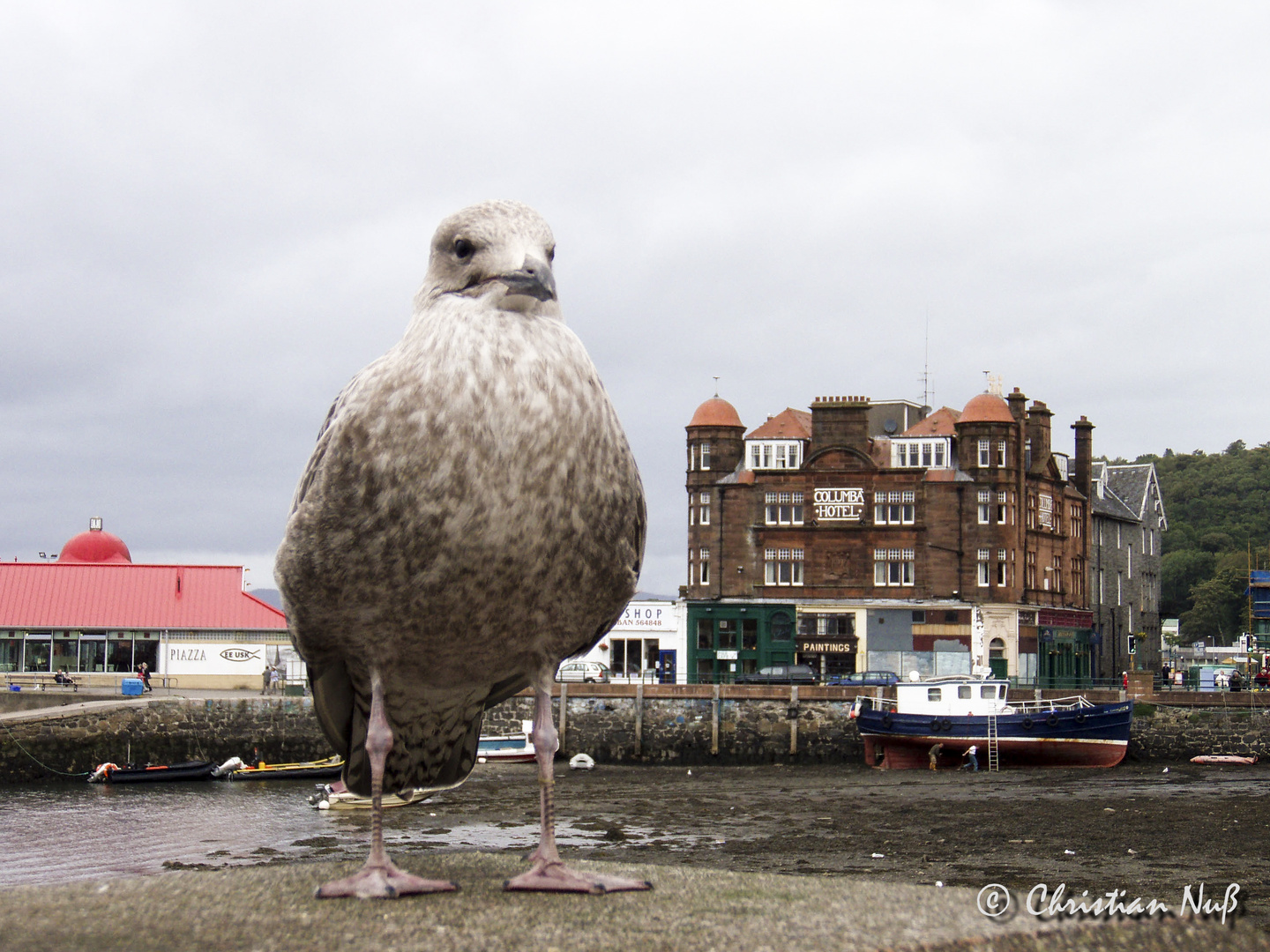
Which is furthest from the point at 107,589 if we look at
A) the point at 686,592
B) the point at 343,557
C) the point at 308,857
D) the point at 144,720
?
the point at 343,557

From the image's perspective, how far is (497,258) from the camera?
20.0 feet

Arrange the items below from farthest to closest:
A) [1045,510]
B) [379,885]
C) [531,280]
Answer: [1045,510] < [379,885] < [531,280]

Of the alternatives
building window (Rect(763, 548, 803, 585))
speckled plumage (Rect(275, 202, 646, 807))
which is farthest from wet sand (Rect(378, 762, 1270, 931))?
building window (Rect(763, 548, 803, 585))

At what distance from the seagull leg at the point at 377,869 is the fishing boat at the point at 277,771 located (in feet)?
125

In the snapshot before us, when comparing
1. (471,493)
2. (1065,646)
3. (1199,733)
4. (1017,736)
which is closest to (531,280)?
(471,493)

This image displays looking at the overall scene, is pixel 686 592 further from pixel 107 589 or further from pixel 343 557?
pixel 343 557

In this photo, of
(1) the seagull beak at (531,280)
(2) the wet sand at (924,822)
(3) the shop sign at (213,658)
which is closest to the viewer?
(1) the seagull beak at (531,280)

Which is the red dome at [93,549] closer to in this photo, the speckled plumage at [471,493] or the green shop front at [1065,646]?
the green shop front at [1065,646]

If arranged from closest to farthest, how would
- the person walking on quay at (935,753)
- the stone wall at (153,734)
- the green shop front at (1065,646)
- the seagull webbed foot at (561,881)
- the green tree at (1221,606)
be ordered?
the seagull webbed foot at (561,881)
the stone wall at (153,734)
the person walking on quay at (935,753)
the green shop front at (1065,646)
the green tree at (1221,606)

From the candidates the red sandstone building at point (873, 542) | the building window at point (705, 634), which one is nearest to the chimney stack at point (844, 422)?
the red sandstone building at point (873, 542)

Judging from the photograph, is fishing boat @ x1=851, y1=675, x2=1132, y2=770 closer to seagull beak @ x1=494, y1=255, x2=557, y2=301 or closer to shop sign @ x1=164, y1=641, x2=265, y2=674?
shop sign @ x1=164, y1=641, x2=265, y2=674

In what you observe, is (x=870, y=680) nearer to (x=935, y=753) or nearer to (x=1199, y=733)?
(x=935, y=753)

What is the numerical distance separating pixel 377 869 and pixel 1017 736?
4280cm

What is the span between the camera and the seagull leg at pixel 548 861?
6.44m
